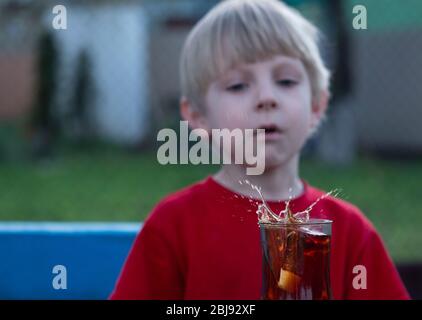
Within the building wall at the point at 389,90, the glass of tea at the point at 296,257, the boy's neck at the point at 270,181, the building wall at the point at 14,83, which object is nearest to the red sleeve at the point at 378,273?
the boy's neck at the point at 270,181

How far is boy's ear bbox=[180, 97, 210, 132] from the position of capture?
1.31 m

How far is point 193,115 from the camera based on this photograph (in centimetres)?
134

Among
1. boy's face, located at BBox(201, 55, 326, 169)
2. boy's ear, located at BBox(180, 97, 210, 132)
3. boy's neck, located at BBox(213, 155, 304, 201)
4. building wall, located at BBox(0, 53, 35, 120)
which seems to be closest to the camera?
boy's face, located at BBox(201, 55, 326, 169)

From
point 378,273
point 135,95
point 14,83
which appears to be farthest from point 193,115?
point 14,83

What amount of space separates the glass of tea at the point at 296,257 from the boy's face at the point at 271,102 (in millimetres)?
362
